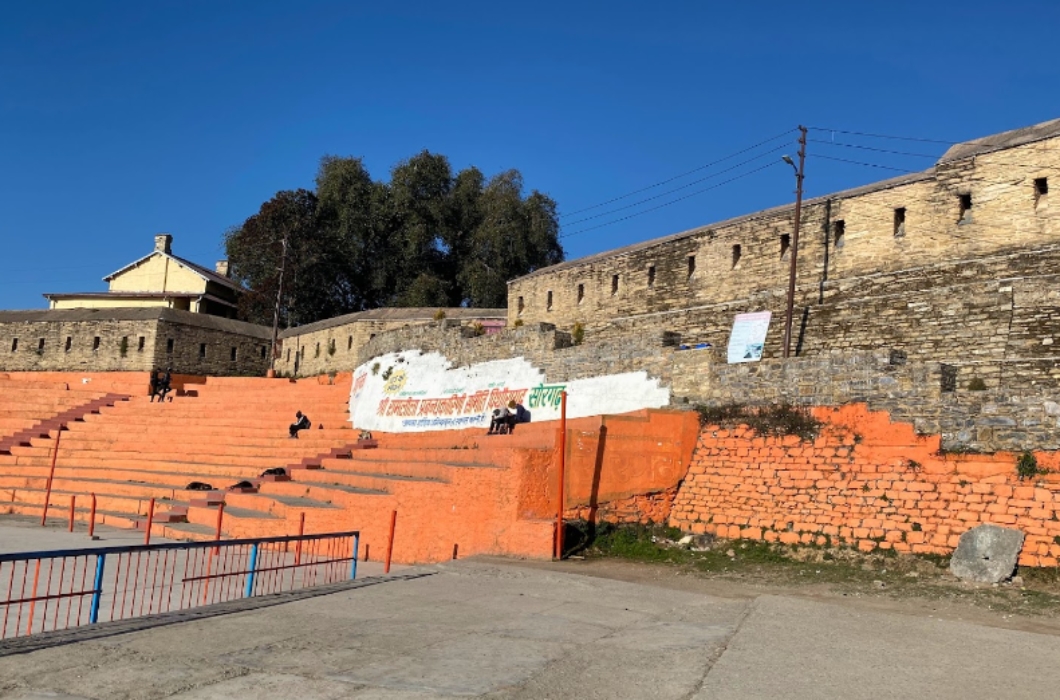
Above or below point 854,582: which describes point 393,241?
above

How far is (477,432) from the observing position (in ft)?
57.5

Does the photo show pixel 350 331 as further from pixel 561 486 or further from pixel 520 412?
pixel 561 486

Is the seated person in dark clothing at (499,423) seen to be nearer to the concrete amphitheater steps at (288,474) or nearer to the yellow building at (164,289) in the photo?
the concrete amphitheater steps at (288,474)

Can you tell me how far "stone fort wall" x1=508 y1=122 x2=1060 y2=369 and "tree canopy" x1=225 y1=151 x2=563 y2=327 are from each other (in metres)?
20.7

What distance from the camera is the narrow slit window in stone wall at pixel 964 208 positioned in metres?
15.4

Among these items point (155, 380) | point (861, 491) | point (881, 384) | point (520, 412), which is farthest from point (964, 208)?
point (155, 380)

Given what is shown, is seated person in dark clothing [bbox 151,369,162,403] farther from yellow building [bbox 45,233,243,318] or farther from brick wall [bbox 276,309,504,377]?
yellow building [bbox 45,233,243,318]

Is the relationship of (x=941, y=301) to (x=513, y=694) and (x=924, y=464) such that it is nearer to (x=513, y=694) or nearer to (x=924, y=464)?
(x=924, y=464)

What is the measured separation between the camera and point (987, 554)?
9.12 m

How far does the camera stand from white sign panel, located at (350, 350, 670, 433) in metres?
16.2

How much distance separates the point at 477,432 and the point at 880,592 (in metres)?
9.72

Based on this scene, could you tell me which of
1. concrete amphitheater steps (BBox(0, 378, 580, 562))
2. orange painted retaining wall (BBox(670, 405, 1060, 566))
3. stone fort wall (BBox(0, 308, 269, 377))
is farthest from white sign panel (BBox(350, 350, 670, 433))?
stone fort wall (BBox(0, 308, 269, 377))

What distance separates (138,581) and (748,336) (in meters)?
12.3

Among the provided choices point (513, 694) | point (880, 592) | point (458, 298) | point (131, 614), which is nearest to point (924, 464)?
point (880, 592)
